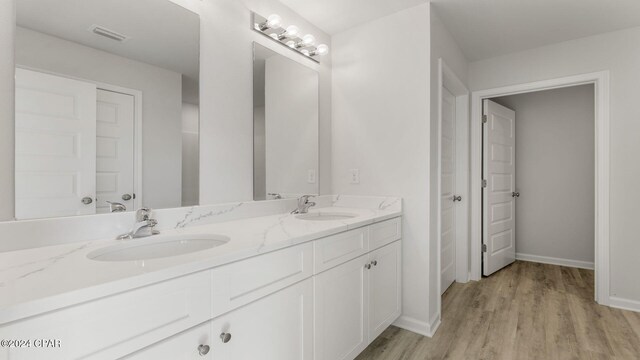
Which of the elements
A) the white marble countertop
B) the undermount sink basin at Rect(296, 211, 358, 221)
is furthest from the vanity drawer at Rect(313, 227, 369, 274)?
the undermount sink basin at Rect(296, 211, 358, 221)

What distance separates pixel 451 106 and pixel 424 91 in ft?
3.83

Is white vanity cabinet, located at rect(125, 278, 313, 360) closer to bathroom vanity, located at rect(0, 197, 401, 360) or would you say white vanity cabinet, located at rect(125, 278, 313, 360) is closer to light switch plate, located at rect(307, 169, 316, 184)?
bathroom vanity, located at rect(0, 197, 401, 360)

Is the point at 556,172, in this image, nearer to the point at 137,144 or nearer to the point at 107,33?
the point at 137,144

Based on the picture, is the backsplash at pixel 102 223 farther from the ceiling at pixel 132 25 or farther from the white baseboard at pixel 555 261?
the white baseboard at pixel 555 261

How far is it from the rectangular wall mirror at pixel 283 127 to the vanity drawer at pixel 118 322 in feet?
3.37

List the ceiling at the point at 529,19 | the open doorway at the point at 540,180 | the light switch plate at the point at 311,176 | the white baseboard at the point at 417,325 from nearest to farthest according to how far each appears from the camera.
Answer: the white baseboard at the point at 417,325, the ceiling at the point at 529,19, the light switch plate at the point at 311,176, the open doorway at the point at 540,180

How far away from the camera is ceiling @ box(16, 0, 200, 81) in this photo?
1.13m

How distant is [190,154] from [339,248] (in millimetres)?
914

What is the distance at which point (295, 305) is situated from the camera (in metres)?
1.26

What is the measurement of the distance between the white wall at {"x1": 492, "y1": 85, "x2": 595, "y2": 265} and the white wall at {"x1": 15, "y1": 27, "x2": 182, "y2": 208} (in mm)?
3944

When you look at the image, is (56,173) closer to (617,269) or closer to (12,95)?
(12,95)

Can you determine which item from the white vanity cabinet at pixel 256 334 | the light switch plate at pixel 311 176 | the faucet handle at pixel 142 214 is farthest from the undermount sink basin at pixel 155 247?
the light switch plate at pixel 311 176

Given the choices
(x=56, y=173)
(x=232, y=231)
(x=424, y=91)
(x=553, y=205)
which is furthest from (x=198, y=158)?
(x=553, y=205)

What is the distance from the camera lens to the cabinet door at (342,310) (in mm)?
1401
